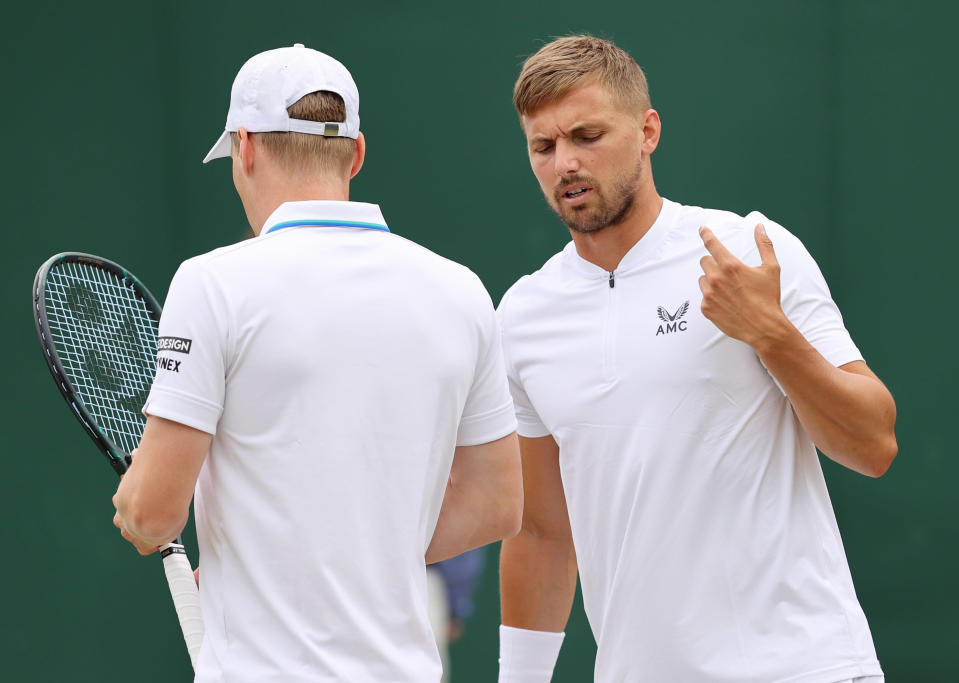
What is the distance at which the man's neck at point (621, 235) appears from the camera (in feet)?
7.25

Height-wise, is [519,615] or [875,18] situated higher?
[875,18]

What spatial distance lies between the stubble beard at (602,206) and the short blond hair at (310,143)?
58 cm

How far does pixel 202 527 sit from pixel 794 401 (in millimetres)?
904

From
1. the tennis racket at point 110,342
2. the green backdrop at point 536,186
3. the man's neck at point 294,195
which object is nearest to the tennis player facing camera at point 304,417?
the man's neck at point 294,195

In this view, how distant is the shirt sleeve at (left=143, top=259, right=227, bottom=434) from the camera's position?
149cm

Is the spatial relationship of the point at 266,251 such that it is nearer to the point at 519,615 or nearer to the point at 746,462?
the point at 746,462

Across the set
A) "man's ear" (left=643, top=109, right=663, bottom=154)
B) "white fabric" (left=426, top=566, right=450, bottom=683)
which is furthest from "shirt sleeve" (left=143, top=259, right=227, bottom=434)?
"white fabric" (left=426, top=566, right=450, bottom=683)

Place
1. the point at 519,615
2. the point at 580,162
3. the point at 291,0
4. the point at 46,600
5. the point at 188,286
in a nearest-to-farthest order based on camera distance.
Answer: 1. the point at 188,286
2. the point at 580,162
3. the point at 519,615
4. the point at 46,600
5. the point at 291,0

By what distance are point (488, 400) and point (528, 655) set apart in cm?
86

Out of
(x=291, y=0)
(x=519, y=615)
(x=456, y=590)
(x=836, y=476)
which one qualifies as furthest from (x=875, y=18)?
(x=519, y=615)

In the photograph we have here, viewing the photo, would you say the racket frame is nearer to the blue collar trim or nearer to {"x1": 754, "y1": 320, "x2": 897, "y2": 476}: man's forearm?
the blue collar trim

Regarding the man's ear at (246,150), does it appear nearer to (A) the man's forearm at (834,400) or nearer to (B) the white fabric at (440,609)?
(A) the man's forearm at (834,400)

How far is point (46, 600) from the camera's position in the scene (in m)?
3.62

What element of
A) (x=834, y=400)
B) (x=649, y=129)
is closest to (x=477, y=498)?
(x=834, y=400)
